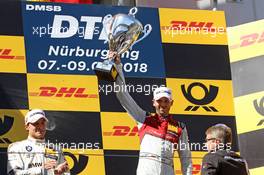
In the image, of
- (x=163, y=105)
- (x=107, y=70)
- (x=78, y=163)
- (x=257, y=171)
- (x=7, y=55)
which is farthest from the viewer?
(x=257, y=171)

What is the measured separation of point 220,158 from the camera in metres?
4.45

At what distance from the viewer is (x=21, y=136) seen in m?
6.22

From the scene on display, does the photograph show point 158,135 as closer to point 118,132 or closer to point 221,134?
point 221,134

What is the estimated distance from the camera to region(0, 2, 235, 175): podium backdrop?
634 cm

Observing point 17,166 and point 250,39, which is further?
point 250,39

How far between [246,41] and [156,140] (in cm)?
251

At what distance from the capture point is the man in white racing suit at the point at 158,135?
5.16 m

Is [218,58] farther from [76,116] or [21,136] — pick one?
[21,136]

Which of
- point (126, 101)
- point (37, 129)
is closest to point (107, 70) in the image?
point (126, 101)

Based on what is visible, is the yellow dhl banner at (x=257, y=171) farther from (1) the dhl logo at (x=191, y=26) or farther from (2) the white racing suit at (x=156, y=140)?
(2) the white racing suit at (x=156, y=140)

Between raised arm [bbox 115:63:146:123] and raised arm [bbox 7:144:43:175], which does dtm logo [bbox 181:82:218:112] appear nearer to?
raised arm [bbox 115:63:146:123]

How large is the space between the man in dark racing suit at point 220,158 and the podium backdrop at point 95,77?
1.63 meters

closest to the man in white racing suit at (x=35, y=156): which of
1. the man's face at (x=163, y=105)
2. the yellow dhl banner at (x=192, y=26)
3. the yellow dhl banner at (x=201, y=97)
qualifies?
the man's face at (x=163, y=105)

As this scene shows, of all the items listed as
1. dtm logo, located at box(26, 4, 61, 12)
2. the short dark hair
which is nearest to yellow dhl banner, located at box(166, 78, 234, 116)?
dtm logo, located at box(26, 4, 61, 12)
